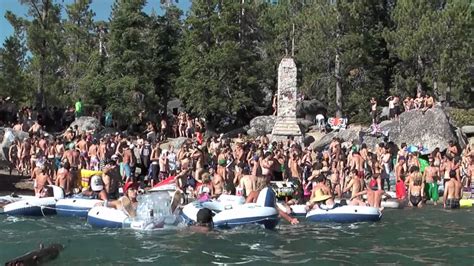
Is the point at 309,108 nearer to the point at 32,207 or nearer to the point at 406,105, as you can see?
the point at 406,105

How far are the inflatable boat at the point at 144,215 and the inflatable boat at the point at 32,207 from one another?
6.07 feet

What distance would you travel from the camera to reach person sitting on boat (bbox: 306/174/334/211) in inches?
559

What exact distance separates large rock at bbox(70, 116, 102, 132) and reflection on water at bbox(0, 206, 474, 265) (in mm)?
15239

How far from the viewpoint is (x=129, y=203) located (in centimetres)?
1311

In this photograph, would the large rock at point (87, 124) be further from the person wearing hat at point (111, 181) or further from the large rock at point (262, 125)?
the person wearing hat at point (111, 181)

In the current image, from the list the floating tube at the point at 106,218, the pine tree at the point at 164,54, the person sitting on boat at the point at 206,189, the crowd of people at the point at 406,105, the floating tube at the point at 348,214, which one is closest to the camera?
the floating tube at the point at 106,218

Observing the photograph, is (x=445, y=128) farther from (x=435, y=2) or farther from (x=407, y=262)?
(x=407, y=262)

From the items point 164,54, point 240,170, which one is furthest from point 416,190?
point 164,54

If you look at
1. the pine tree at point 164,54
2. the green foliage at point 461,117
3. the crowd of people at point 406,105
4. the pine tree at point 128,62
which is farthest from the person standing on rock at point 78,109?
the green foliage at point 461,117

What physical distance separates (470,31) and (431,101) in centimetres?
614

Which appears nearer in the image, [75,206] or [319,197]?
[319,197]

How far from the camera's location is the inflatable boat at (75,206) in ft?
47.3

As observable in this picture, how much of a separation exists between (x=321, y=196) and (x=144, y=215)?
418 cm

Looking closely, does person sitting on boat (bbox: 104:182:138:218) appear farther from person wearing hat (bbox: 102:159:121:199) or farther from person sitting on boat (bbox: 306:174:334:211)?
A: person sitting on boat (bbox: 306:174:334:211)
